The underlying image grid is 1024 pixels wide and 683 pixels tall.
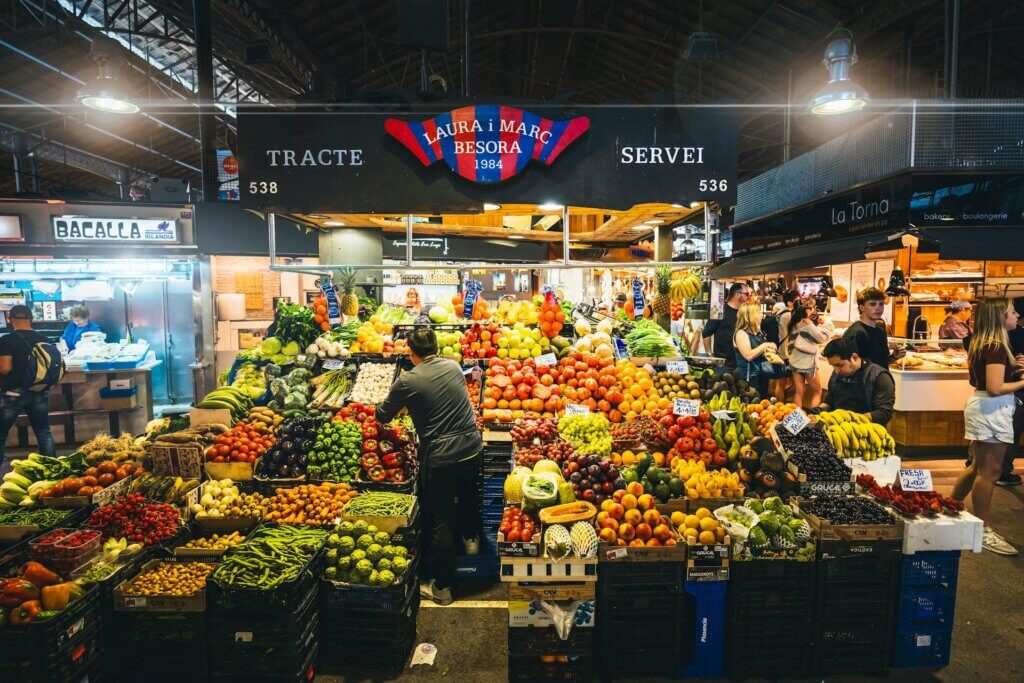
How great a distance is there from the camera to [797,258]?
7621mm

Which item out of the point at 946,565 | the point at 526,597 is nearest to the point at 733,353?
the point at 946,565

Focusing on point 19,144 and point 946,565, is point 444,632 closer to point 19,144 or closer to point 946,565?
point 946,565

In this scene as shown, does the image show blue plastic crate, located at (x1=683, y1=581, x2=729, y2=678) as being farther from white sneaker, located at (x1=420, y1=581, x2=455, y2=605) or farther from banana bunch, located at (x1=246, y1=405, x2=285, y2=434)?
banana bunch, located at (x1=246, y1=405, x2=285, y2=434)

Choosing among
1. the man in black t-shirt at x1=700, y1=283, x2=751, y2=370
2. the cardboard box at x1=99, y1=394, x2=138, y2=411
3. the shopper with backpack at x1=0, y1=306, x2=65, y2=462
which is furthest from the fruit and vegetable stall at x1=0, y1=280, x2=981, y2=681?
the cardboard box at x1=99, y1=394, x2=138, y2=411

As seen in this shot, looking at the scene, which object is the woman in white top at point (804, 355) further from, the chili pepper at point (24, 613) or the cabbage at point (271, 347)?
the chili pepper at point (24, 613)

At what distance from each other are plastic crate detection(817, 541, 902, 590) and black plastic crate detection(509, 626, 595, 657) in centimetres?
149

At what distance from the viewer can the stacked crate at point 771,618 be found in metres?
3.12

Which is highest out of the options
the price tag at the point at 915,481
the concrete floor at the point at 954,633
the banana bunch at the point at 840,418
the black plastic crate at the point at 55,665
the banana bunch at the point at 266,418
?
the banana bunch at the point at 840,418

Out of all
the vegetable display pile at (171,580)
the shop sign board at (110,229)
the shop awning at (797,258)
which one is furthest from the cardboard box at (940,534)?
the shop sign board at (110,229)

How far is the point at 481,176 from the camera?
4254 millimetres

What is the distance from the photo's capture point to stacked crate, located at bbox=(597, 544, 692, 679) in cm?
306

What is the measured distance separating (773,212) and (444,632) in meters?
9.41

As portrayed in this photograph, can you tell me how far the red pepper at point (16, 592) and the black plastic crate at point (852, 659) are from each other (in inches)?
180

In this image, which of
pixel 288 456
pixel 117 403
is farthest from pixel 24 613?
pixel 117 403
